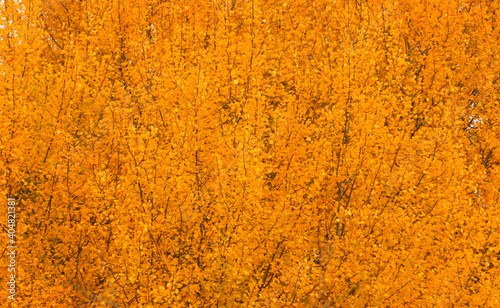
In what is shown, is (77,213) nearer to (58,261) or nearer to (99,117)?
(58,261)

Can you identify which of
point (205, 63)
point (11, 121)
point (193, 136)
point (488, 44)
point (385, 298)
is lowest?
point (385, 298)

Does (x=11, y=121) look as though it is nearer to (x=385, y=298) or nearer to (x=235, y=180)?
(x=235, y=180)

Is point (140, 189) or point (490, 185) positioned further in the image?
point (490, 185)

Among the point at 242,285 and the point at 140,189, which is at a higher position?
the point at 140,189

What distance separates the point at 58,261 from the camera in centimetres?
1789

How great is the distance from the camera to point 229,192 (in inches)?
568

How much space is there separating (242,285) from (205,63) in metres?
7.06

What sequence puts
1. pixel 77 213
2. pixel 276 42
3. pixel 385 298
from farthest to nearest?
pixel 276 42 → pixel 77 213 → pixel 385 298

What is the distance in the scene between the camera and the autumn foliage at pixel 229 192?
47.4ft

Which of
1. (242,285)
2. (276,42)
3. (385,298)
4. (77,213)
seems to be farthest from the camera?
(276,42)

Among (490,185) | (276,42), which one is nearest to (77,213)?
(276,42)

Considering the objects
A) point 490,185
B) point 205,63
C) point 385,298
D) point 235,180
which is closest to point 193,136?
point 235,180

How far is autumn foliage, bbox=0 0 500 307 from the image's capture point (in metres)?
14.4

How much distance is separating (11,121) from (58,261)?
4.76 m
